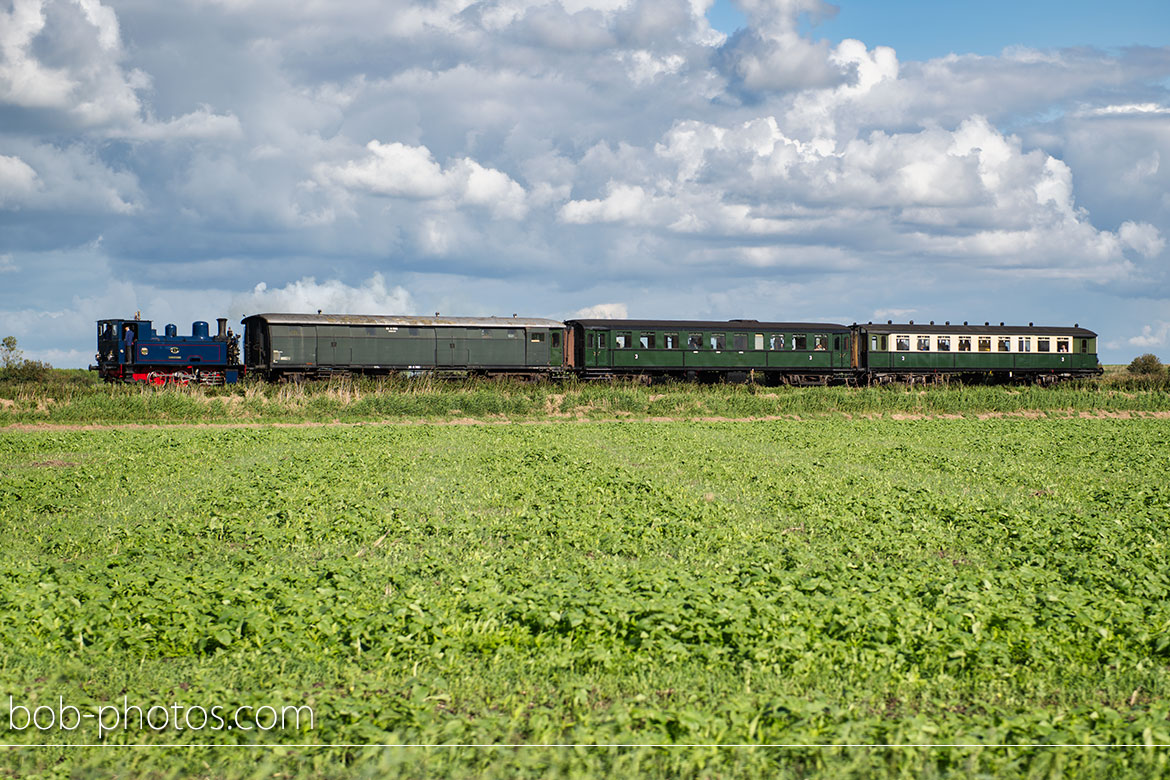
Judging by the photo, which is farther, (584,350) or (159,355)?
(584,350)

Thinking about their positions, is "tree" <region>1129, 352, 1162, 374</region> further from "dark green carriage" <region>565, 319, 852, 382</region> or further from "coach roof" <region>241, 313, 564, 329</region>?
"coach roof" <region>241, 313, 564, 329</region>

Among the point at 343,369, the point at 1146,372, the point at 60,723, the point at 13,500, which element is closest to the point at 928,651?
the point at 60,723

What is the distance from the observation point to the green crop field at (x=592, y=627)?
6.44 meters

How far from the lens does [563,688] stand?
7379mm

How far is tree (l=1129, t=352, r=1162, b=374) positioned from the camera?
7012cm

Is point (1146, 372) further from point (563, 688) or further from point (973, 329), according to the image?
point (563, 688)

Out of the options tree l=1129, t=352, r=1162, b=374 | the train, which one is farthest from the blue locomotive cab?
tree l=1129, t=352, r=1162, b=374

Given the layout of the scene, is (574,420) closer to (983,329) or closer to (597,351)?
(597,351)

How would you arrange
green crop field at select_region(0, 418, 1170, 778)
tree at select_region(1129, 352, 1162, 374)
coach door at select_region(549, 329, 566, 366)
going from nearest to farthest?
green crop field at select_region(0, 418, 1170, 778)
coach door at select_region(549, 329, 566, 366)
tree at select_region(1129, 352, 1162, 374)

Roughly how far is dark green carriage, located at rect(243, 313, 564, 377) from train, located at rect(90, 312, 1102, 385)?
1.8 inches

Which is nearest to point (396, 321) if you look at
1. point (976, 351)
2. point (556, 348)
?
point (556, 348)

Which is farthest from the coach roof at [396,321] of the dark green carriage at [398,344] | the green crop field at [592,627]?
the green crop field at [592,627]

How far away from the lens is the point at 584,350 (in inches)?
1820

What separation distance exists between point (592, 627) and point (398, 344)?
36.3 meters
